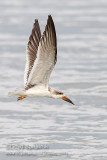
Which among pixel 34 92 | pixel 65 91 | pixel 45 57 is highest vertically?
pixel 45 57

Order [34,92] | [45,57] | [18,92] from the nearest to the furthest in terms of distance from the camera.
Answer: [45,57] < [18,92] < [34,92]

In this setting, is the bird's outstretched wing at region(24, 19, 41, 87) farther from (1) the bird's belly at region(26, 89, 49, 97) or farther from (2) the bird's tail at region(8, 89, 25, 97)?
(2) the bird's tail at region(8, 89, 25, 97)

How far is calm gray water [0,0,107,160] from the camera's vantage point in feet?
55.9

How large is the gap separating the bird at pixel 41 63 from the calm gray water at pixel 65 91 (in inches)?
50.9

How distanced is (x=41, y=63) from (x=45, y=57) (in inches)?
7.5

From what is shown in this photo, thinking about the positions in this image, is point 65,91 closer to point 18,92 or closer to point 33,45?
point 33,45

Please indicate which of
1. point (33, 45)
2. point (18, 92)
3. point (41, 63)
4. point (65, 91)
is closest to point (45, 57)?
point (41, 63)

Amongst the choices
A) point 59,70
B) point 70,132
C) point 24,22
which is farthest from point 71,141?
point 24,22

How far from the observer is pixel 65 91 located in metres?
21.8

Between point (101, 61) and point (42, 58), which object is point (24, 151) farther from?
point (101, 61)

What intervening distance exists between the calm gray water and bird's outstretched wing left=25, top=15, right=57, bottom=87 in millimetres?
1792

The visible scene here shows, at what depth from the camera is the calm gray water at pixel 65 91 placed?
55.9 feet

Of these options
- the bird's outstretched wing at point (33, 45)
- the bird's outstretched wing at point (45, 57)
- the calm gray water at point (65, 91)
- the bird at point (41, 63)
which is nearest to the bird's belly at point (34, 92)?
the bird at point (41, 63)

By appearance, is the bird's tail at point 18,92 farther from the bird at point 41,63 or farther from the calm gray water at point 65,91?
the calm gray water at point 65,91
